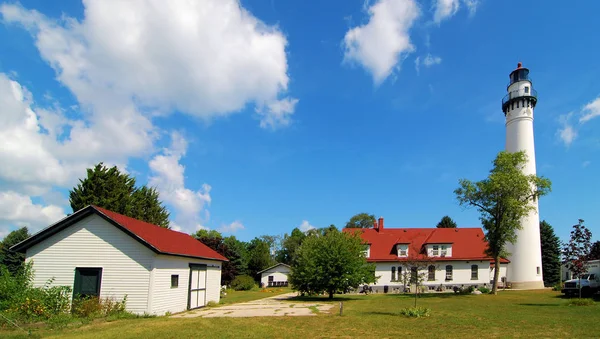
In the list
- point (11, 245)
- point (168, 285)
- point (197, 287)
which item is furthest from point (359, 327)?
point (11, 245)

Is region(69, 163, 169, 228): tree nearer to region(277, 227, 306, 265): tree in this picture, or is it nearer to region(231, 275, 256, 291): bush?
region(231, 275, 256, 291): bush

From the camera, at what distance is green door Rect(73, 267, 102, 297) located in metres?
18.5

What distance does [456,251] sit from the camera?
42281 millimetres

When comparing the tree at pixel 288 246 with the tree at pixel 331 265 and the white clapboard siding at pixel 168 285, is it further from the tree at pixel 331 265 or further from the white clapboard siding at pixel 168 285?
the white clapboard siding at pixel 168 285

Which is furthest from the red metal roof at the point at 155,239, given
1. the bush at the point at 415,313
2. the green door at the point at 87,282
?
the bush at the point at 415,313

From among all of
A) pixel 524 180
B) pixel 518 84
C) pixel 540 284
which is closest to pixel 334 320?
pixel 524 180

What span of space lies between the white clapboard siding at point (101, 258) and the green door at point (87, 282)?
8.0 inches

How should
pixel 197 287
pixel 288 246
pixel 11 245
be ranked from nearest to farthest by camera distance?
pixel 197 287 < pixel 11 245 < pixel 288 246

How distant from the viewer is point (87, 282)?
1869cm

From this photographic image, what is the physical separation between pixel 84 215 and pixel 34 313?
4794mm

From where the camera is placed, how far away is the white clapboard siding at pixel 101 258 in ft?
60.6

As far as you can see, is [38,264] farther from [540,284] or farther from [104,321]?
[540,284]

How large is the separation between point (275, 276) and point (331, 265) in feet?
100

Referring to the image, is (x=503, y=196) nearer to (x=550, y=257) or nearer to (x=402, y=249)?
(x=402, y=249)
